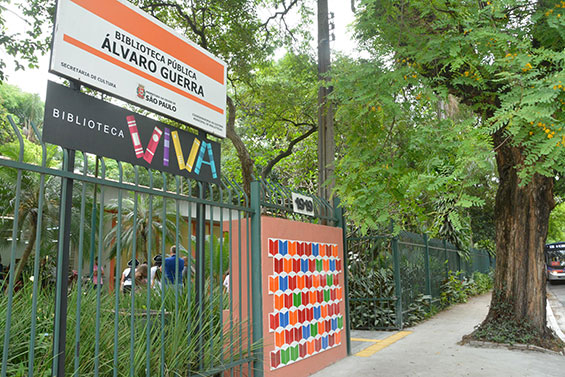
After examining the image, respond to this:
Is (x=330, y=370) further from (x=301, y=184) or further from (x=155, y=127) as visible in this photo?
(x=301, y=184)

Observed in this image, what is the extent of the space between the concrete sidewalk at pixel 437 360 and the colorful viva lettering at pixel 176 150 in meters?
3.54

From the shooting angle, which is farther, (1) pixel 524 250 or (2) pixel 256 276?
(1) pixel 524 250

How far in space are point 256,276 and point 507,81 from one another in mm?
4529

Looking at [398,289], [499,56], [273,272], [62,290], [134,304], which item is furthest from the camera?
[398,289]

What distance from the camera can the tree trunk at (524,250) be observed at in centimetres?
845

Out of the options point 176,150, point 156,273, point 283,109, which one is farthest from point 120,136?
point 283,109

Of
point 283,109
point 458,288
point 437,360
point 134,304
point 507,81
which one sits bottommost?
point 437,360

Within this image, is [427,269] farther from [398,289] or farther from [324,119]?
[324,119]

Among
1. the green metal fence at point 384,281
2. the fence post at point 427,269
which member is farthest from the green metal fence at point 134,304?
the fence post at point 427,269

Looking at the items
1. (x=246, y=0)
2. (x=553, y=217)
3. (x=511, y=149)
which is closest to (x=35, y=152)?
(x=246, y=0)

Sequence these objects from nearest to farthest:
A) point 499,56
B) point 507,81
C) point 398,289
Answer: point 499,56
point 507,81
point 398,289

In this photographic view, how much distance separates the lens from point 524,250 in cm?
858

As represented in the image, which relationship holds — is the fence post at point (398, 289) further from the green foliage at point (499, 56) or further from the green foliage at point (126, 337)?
the green foliage at point (126, 337)

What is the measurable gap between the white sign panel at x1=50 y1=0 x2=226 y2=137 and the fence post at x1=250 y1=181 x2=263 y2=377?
0.96m
